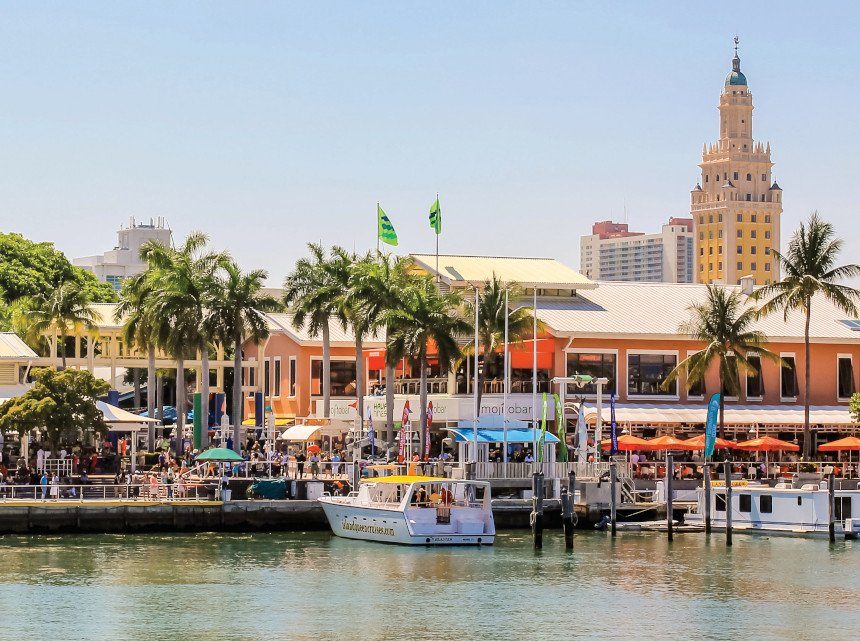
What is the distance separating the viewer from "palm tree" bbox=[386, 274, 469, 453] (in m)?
71.5

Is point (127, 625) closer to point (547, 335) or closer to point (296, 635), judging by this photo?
point (296, 635)

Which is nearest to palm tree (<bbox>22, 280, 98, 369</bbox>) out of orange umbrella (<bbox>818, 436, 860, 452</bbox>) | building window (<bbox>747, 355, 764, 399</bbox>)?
building window (<bbox>747, 355, 764, 399</bbox>)

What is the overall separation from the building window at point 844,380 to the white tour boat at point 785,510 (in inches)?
803

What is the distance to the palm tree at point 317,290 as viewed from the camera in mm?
78750

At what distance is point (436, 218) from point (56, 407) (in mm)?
23643

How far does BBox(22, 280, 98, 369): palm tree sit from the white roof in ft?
87.7

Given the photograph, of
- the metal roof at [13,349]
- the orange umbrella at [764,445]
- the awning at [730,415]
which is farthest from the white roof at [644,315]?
the metal roof at [13,349]

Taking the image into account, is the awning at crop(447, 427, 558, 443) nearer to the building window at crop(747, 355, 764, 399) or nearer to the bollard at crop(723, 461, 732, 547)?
the bollard at crop(723, 461, 732, 547)

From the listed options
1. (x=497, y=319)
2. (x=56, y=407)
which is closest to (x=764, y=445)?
(x=497, y=319)

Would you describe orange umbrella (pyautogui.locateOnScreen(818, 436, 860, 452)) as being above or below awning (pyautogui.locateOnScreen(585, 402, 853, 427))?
below

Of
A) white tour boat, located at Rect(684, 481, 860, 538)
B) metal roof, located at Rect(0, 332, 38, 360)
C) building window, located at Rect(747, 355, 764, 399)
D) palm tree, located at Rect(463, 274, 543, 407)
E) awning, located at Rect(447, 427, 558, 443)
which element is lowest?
white tour boat, located at Rect(684, 481, 860, 538)

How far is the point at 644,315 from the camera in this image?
8212cm

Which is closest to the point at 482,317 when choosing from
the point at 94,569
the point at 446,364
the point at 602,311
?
the point at 446,364

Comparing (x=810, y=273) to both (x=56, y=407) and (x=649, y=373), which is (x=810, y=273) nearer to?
(x=649, y=373)
